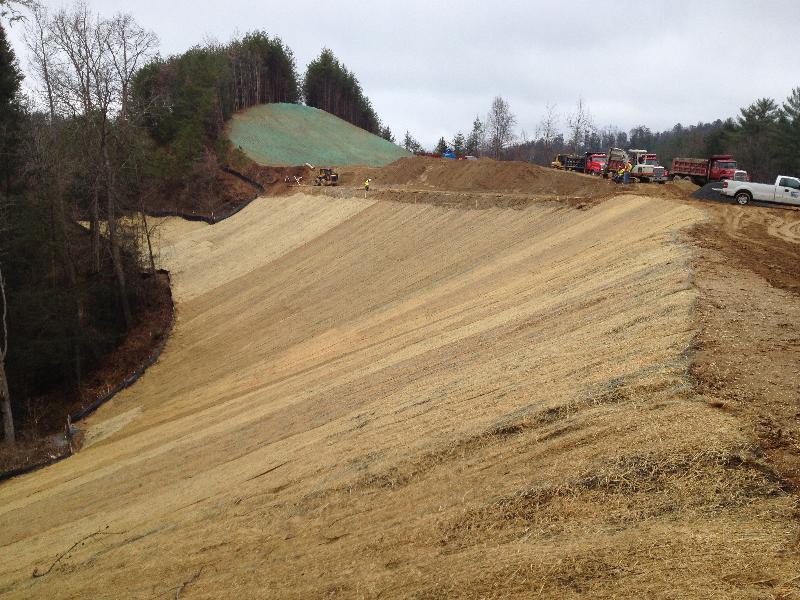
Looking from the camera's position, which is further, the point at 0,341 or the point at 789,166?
the point at 789,166

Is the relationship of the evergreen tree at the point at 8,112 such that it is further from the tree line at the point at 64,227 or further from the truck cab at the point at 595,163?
the truck cab at the point at 595,163

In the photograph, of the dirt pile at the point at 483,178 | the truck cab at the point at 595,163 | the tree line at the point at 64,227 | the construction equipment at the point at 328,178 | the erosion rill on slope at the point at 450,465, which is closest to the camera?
the erosion rill on slope at the point at 450,465

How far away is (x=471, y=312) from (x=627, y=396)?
28.9 ft

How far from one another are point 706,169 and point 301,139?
47.2 metres

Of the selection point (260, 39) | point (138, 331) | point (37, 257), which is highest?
point (260, 39)

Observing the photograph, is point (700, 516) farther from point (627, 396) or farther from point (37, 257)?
point (37, 257)

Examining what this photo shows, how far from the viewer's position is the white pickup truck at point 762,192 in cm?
2447

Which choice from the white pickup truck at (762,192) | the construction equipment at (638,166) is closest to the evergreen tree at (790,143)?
the construction equipment at (638,166)

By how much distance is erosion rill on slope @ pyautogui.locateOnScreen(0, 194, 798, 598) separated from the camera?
5.44m

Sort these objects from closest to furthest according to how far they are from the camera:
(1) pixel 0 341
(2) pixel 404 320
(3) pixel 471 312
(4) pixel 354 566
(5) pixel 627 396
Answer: (4) pixel 354 566
(5) pixel 627 396
(3) pixel 471 312
(2) pixel 404 320
(1) pixel 0 341

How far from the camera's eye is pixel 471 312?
1627 cm

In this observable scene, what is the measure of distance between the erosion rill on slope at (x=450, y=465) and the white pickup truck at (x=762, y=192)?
595 centimetres

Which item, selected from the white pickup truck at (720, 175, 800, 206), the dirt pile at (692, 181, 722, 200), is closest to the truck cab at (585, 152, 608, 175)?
the dirt pile at (692, 181, 722, 200)

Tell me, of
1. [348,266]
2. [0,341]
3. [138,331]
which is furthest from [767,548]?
[138,331]
